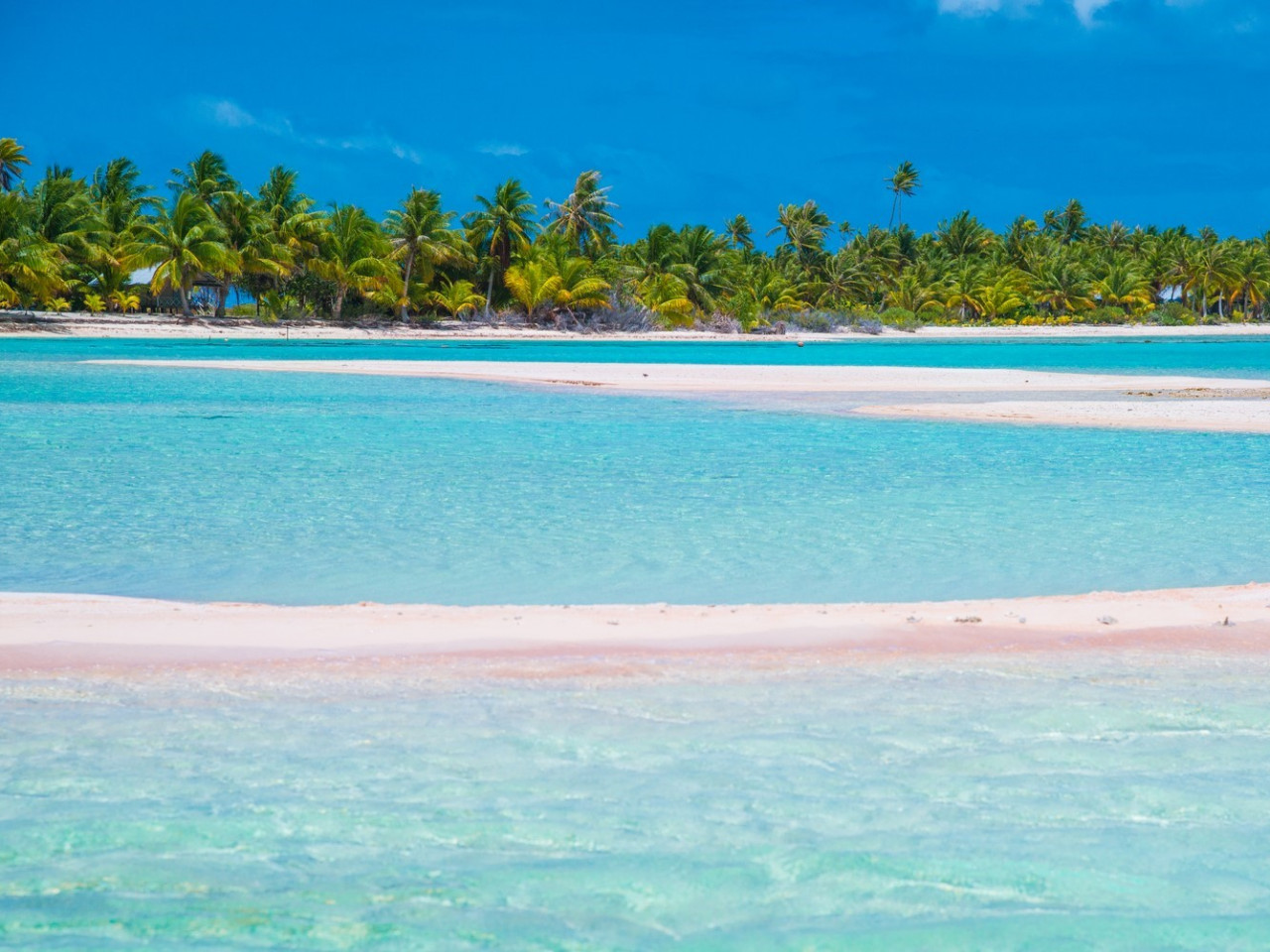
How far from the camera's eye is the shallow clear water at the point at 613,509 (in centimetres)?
790

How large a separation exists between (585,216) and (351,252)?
15.9 meters

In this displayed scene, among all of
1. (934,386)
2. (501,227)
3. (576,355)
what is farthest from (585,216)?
(934,386)

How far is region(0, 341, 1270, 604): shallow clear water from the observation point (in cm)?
790

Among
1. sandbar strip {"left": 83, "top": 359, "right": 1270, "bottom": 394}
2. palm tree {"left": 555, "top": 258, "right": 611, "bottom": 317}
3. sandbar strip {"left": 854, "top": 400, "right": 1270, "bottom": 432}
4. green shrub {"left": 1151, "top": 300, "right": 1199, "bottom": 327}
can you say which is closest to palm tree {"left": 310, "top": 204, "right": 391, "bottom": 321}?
palm tree {"left": 555, "top": 258, "right": 611, "bottom": 317}

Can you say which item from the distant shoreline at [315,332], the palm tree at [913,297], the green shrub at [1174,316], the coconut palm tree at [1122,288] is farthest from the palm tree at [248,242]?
the green shrub at [1174,316]

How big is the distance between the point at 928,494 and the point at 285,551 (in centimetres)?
558

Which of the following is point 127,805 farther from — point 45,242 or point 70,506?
point 45,242

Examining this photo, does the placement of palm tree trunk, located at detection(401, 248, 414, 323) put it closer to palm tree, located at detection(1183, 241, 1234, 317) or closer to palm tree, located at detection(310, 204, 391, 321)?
palm tree, located at detection(310, 204, 391, 321)

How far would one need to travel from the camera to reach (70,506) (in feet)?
34.0

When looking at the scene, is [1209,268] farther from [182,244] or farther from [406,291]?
[182,244]

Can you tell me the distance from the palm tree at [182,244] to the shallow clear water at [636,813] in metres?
52.7

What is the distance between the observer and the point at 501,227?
64750 mm

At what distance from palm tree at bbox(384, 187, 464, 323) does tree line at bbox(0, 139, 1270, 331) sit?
9cm

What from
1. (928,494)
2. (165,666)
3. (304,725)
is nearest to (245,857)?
(304,725)
